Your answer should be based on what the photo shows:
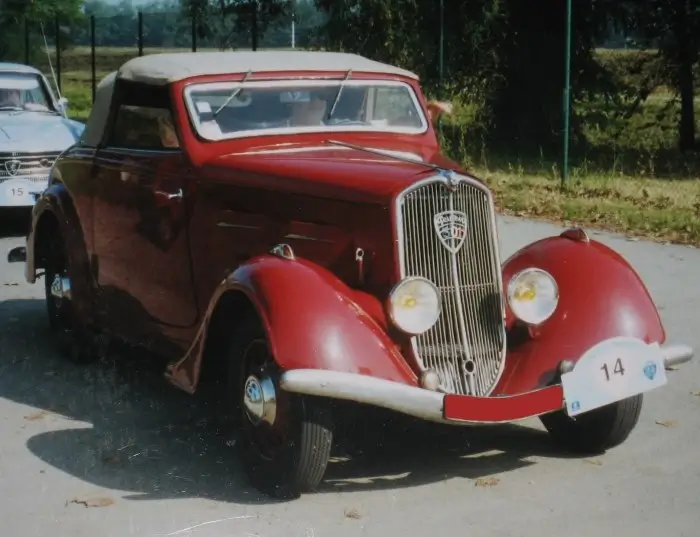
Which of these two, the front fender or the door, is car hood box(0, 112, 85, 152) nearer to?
the door

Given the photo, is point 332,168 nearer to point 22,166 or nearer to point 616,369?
point 616,369

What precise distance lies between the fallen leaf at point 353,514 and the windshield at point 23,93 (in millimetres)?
9573

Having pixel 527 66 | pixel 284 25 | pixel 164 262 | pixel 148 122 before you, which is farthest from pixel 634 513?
pixel 284 25

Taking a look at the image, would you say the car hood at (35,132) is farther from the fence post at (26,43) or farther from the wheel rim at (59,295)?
the fence post at (26,43)

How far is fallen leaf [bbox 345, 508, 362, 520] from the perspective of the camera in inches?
194

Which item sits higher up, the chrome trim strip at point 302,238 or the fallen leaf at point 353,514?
the chrome trim strip at point 302,238

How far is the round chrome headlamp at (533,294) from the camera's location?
5.58m

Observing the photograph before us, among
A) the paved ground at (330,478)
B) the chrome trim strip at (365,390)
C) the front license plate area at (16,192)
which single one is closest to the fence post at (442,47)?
the front license plate area at (16,192)

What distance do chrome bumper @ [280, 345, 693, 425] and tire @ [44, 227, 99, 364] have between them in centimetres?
298

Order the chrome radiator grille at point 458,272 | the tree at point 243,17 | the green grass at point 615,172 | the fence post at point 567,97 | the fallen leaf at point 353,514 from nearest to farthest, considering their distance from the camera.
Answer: the fallen leaf at point 353,514 → the chrome radiator grille at point 458,272 → the green grass at point 615,172 → the fence post at point 567,97 → the tree at point 243,17

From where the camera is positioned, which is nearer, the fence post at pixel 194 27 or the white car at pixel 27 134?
the white car at pixel 27 134

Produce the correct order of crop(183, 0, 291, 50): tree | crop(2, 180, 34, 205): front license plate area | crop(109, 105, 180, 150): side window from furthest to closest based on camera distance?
1. crop(183, 0, 291, 50): tree
2. crop(2, 180, 34, 205): front license plate area
3. crop(109, 105, 180, 150): side window

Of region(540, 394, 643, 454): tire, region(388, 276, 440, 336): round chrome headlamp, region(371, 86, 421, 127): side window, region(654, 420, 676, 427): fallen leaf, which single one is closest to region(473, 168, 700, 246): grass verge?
region(371, 86, 421, 127): side window

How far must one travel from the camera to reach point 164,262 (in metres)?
6.48
